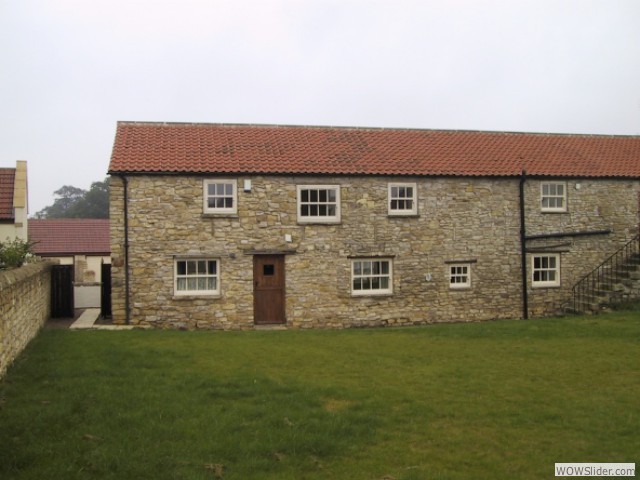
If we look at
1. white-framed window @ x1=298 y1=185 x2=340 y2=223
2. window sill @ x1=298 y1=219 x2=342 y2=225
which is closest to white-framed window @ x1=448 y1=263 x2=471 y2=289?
window sill @ x1=298 y1=219 x2=342 y2=225

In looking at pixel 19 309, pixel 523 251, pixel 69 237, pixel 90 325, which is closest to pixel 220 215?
pixel 90 325

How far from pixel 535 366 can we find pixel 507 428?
13.2 feet

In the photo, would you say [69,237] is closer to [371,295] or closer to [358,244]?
[358,244]

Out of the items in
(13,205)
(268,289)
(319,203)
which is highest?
(13,205)

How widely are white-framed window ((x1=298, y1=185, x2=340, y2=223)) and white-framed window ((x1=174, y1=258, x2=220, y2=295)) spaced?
3.34 m

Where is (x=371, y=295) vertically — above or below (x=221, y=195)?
below

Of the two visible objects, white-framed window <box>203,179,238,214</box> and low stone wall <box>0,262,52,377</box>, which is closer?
low stone wall <box>0,262,52,377</box>

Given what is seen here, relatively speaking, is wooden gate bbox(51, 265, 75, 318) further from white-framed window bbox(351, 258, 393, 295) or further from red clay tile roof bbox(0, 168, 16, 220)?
white-framed window bbox(351, 258, 393, 295)

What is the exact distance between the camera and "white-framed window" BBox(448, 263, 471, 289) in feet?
64.6

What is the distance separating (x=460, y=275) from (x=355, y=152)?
5.66 metres

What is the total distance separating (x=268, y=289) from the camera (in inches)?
727

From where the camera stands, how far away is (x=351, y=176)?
19000 mm

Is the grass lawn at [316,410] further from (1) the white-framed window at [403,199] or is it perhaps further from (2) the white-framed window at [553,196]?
(2) the white-framed window at [553,196]

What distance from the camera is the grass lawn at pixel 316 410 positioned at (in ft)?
19.4
